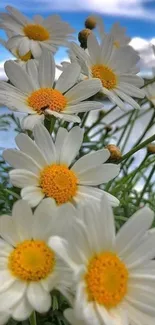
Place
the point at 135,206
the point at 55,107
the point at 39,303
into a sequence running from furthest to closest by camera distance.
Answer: the point at 135,206 → the point at 55,107 → the point at 39,303

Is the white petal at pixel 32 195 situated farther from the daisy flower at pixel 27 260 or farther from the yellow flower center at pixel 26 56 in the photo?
the yellow flower center at pixel 26 56

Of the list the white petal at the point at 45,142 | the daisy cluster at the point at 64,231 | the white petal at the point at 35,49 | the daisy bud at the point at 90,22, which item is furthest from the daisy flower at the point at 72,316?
the daisy bud at the point at 90,22

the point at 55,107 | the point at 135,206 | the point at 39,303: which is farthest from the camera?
the point at 135,206

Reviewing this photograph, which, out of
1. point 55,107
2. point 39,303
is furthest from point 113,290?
point 55,107

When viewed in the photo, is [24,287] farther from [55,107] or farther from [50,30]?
[50,30]

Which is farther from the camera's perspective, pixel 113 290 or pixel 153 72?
pixel 153 72

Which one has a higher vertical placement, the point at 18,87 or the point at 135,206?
the point at 18,87

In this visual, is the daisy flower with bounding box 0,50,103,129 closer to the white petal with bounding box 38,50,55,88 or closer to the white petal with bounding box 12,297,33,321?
the white petal with bounding box 38,50,55,88
